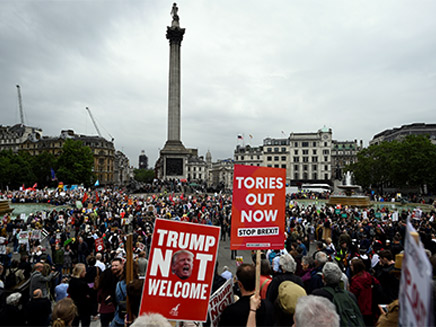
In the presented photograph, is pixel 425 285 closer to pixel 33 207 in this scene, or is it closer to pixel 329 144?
pixel 33 207

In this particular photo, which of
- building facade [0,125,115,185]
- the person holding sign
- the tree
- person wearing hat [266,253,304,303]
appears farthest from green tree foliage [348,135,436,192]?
building facade [0,125,115,185]

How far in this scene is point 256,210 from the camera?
4719mm

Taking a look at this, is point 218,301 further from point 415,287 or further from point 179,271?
point 415,287

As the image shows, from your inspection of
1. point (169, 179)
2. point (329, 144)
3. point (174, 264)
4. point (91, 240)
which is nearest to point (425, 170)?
point (329, 144)

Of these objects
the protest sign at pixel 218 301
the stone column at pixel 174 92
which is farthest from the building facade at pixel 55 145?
the protest sign at pixel 218 301

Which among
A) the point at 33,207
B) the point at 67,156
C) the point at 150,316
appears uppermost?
the point at 67,156

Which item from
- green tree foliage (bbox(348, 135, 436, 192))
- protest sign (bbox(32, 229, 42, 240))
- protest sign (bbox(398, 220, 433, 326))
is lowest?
protest sign (bbox(32, 229, 42, 240))

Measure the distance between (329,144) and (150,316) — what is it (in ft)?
292

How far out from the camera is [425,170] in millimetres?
47906

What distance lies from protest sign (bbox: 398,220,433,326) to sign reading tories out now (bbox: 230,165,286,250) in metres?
2.85

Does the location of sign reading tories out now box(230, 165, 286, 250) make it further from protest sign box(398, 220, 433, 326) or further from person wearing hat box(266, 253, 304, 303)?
protest sign box(398, 220, 433, 326)

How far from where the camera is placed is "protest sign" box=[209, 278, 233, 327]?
159 inches

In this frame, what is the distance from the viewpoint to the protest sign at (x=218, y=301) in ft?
13.2

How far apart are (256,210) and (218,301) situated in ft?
4.82
